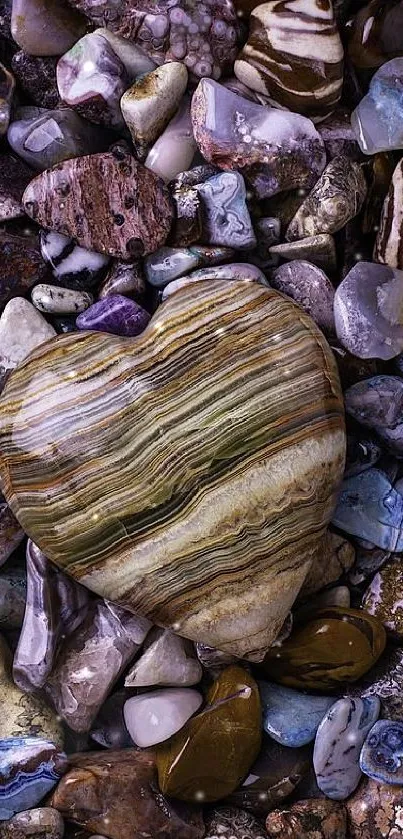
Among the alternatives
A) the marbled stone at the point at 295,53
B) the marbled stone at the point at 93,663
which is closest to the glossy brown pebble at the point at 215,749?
the marbled stone at the point at 93,663

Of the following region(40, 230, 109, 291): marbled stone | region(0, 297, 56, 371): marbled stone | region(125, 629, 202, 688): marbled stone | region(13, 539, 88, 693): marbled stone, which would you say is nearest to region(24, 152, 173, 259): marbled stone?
region(40, 230, 109, 291): marbled stone

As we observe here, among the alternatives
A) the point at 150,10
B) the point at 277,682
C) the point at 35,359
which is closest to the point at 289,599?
the point at 277,682

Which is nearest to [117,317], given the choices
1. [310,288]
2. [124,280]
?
[124,280]

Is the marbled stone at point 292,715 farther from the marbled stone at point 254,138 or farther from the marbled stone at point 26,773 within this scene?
the marbled stone at point 254,138

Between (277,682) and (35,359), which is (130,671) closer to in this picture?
(277,682)

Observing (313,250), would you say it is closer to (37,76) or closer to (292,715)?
(37,76)
